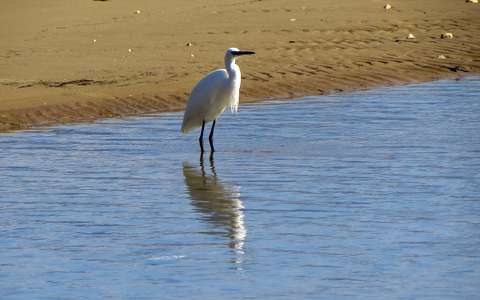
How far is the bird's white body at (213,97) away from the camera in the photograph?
13203 mm

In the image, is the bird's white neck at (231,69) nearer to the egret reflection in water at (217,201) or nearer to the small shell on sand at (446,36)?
the egret reflection in water at (217,201)

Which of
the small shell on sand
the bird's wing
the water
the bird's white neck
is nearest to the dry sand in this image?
the small shell on sand

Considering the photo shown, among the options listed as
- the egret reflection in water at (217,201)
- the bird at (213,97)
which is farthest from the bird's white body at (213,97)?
the egret reflection in water at (217,201)

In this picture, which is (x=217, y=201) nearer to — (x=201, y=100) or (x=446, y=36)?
(x=201, y=100)

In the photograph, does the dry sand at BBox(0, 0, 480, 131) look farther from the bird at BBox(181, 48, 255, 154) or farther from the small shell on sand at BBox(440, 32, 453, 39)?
the bird at BBox(181, 48, 255, 154)

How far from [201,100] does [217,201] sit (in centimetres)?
352

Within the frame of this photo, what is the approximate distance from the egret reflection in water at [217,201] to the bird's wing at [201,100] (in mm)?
1568

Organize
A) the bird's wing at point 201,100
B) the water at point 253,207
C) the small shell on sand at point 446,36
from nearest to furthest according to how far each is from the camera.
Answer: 1. the water at point 253,207
2. the bird's wing at point 201,100
3. the small shell on sand at point 446,36

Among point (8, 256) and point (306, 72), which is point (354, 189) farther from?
point (306, 72)

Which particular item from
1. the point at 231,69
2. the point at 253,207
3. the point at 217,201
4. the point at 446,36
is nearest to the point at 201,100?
the point at 231,69

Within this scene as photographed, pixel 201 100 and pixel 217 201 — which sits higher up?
pixel 201 100

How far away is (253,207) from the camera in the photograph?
9.45 m

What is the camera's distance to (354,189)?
10.1m

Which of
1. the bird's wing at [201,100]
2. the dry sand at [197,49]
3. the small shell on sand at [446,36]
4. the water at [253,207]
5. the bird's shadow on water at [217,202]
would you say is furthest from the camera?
the small shell on sand at [446,36]
